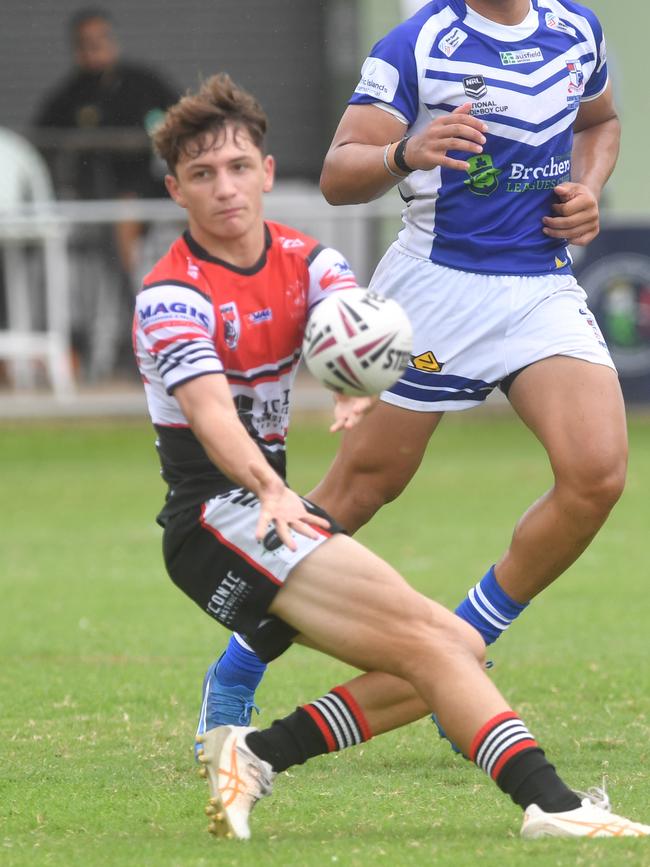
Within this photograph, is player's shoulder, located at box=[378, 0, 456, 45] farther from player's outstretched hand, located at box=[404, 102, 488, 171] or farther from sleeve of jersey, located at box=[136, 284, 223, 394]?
sleeve of jersey, located at box=[136, 284, 223, 394]

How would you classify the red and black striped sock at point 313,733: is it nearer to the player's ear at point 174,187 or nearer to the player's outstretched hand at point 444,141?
the player's ear at point 174,187

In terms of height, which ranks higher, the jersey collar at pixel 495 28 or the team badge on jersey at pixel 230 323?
the jersey collar at pixel 495 28

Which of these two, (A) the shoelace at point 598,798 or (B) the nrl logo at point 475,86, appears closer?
(A) the shoelace at point 598,798

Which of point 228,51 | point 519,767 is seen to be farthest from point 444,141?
point 228,51

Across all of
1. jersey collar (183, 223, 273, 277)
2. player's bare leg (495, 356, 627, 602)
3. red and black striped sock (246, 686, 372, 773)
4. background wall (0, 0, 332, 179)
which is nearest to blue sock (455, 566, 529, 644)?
player's bare leg (495, 356, 627, 602)

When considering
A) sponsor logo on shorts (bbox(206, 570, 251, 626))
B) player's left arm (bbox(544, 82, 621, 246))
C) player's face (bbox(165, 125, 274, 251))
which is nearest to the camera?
sponsor logo on shorts (bbox(206, 570, 251, 626))

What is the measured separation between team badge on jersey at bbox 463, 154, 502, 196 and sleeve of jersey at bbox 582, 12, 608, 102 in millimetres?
566

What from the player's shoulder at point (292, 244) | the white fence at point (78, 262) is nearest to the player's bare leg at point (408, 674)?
the player's shoulder at point (292, 244)

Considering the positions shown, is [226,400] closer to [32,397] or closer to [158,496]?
[158,496]

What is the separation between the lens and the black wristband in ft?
17.5

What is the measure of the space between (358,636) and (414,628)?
15 cm

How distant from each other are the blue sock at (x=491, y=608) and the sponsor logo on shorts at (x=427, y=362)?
2.28 ft

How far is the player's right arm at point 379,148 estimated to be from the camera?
5.21m

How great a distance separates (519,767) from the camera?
4.30 metres
